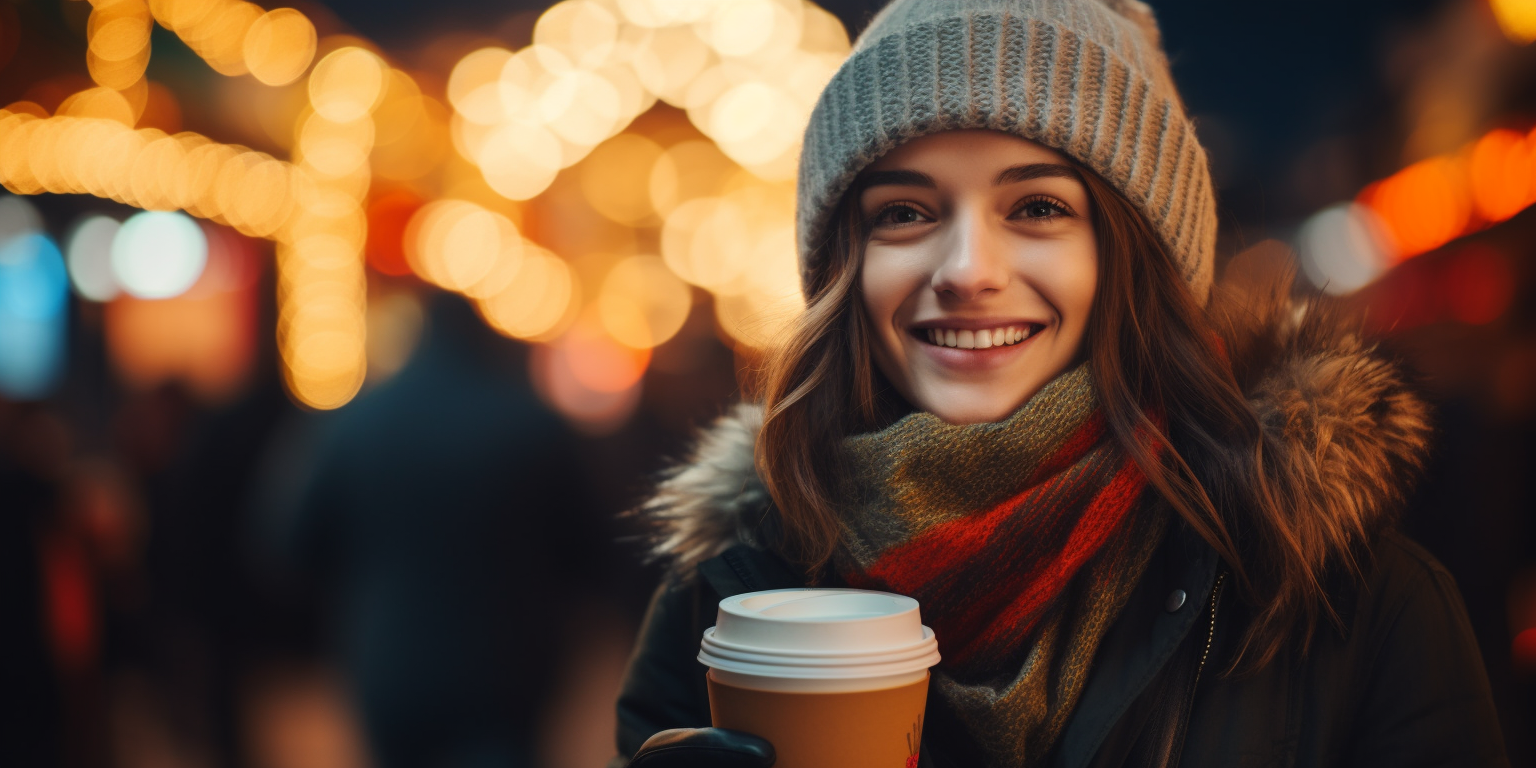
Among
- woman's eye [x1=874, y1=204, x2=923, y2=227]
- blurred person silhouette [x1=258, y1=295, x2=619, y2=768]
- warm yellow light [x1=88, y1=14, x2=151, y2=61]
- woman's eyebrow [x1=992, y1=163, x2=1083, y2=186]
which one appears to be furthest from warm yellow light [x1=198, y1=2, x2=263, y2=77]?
woman's eyebrow [x1=992, y1=163, x2=1083, y2=186]

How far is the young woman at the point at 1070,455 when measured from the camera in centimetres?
164

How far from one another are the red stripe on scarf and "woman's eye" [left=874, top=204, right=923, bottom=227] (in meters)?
0.52

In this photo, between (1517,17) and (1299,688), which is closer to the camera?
(1299,688)

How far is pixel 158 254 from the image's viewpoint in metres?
11.4

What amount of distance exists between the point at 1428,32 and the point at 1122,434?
5791mm

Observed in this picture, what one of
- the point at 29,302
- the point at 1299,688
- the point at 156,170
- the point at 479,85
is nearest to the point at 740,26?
the point at 479,85

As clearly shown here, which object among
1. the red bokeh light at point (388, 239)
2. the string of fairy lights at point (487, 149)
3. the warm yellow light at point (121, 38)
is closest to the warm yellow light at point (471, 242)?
the string of fairy lights at point (487, 149)

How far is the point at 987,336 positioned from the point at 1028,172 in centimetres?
32

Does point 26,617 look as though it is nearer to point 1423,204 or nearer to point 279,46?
point 279,46

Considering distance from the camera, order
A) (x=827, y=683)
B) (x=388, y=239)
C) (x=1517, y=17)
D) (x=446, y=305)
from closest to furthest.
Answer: (x=827, y=683)
(x=446, y=305)
(x=388, y=239)
(x=1517, y=17)

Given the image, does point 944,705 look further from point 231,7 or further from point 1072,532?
point 231,7

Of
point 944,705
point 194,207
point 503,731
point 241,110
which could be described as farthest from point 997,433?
point 194,207

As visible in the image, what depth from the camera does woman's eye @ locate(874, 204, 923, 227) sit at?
198cm

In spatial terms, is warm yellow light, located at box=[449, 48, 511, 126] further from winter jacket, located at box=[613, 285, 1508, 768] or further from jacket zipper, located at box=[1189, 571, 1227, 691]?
jacket zipper, located at box=[1189, 571, 1227, 691]
